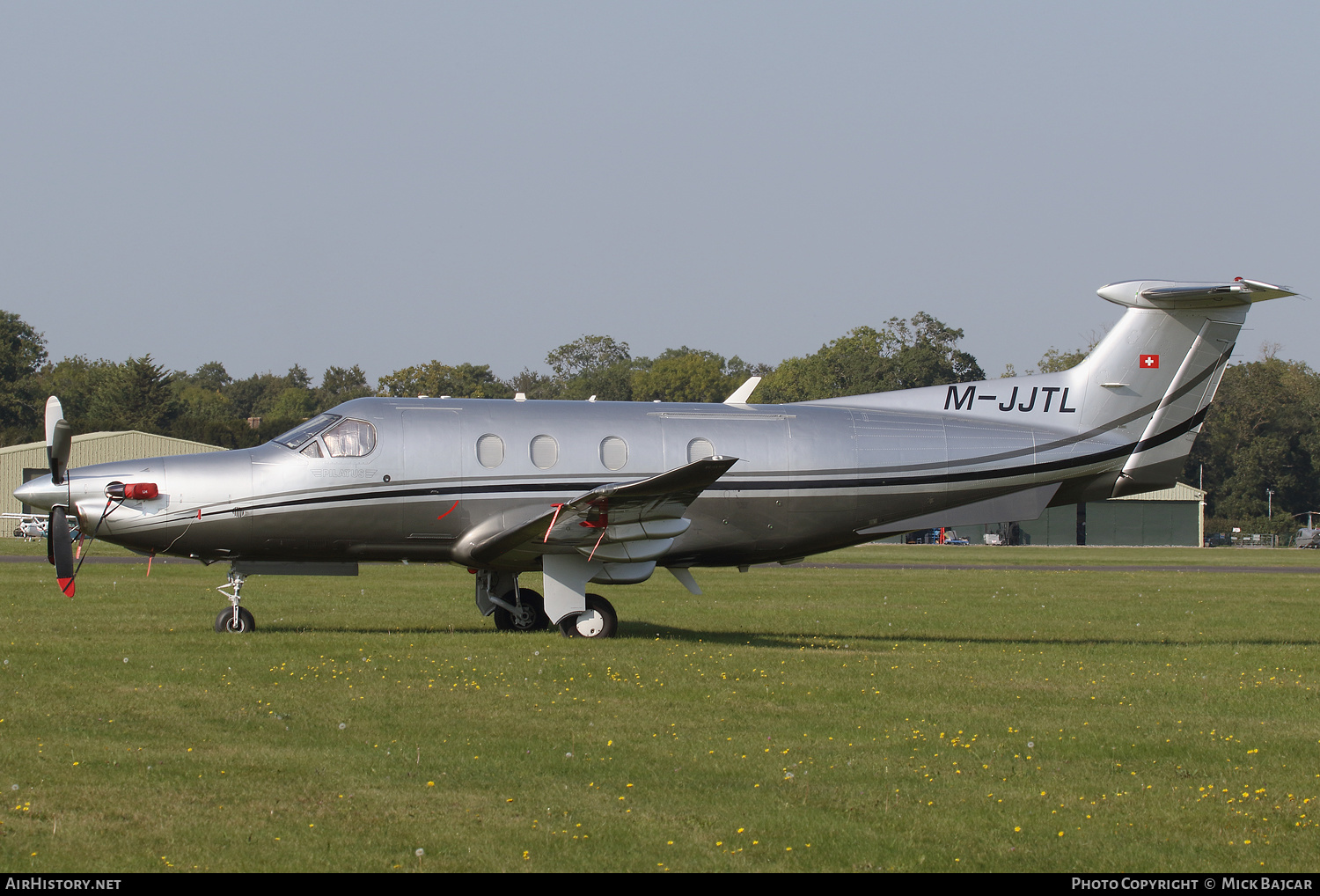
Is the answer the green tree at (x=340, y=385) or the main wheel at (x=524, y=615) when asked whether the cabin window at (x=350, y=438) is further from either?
the green tree at (x=340, y=385)

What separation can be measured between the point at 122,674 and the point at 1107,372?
600 inches

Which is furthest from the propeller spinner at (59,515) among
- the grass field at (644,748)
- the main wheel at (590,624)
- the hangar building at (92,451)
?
the hangar building at (92,451)

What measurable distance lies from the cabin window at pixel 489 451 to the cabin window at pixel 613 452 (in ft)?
4.96

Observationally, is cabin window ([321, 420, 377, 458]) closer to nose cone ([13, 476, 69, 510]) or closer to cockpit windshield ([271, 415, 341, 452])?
cockpit windshield ([271, 415, 341, 452])

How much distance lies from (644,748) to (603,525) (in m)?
7.33

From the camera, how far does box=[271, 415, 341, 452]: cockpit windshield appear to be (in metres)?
17.6

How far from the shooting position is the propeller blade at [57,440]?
1612 centimetres

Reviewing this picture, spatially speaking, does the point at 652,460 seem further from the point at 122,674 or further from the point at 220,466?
the point at 122,674

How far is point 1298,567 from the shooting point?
4897 centimetres

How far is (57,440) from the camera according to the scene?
16.1 m

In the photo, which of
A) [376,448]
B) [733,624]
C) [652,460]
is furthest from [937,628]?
[376,448]

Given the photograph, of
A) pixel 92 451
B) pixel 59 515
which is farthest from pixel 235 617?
pixel 92 451

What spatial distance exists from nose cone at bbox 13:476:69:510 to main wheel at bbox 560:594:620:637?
712 cm

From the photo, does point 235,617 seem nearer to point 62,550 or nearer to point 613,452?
point 62,550
